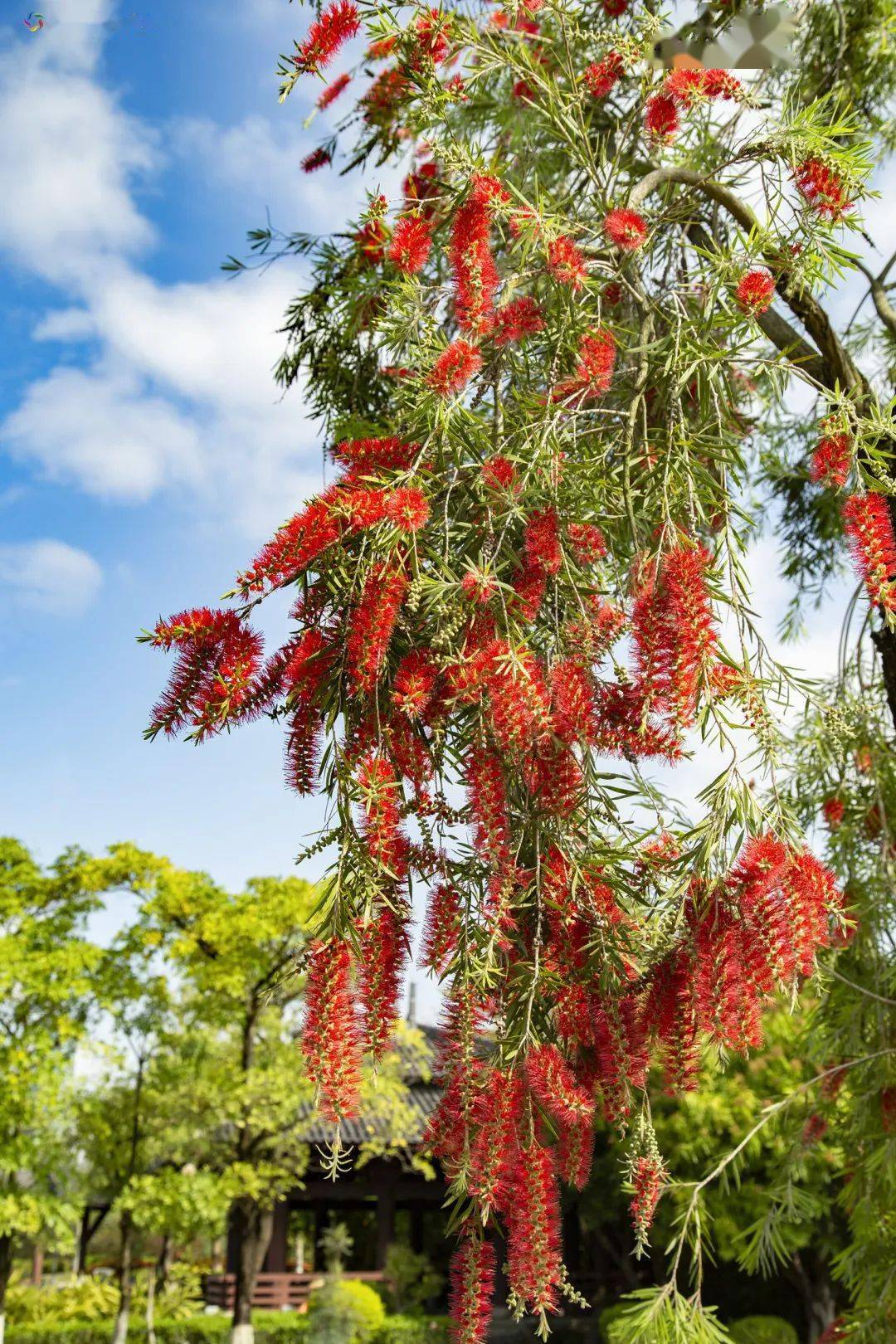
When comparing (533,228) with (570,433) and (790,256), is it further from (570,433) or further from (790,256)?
(790,256)

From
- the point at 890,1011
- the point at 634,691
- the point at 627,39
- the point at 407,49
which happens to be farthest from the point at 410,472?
the point at 890,1011

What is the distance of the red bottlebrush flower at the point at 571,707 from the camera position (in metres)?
1.56

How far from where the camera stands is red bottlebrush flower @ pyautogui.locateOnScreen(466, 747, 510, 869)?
1479mm

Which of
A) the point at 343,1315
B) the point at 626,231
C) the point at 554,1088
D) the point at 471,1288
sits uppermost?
the point at 626,231

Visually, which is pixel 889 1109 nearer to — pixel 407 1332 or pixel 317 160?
pixel 317 160

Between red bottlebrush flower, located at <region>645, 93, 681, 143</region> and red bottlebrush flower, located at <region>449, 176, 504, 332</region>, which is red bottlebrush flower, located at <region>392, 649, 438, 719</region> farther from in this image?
red bottlebrush flower, located at <region>645, 93, 681, 143</region>

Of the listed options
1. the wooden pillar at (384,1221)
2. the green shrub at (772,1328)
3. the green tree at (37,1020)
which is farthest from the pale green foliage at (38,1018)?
the green shrub at (772,1328)

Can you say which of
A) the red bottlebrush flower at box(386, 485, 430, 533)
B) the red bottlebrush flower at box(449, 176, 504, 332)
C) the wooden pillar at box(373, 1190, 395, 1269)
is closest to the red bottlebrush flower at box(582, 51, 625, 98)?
the red bottlebrush flower at box(449, 176, 504, 332)

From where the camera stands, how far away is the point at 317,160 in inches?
154

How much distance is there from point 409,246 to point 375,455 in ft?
1.48

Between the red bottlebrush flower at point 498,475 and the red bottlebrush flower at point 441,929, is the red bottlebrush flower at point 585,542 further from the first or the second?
the red bottlebrush flower at point 441,929

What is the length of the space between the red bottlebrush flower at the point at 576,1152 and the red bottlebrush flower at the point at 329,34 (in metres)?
1.77

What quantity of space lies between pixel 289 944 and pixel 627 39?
9074 mm

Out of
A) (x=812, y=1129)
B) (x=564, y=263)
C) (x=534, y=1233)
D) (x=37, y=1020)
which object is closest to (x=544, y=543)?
(x=564, y=263)
